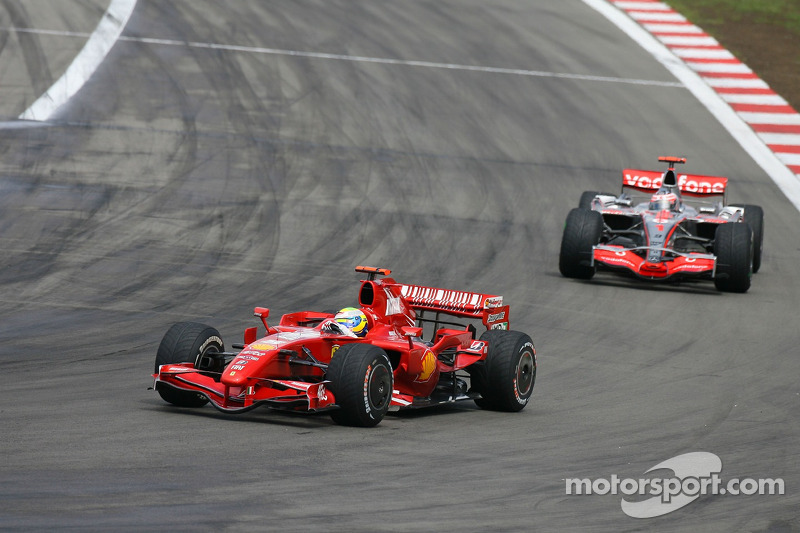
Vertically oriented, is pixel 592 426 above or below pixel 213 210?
below

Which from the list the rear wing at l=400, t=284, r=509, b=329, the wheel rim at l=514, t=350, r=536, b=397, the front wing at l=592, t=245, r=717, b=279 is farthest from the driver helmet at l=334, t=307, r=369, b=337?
the front wing at l=592, t=245, r=717, b=279

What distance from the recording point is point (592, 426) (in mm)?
10898

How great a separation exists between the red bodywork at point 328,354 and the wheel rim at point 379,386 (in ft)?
1.03

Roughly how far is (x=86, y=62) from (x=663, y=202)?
13.9 m

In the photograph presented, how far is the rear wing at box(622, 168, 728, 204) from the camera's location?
67.2ft

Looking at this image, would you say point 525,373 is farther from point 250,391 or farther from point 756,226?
point 756,226

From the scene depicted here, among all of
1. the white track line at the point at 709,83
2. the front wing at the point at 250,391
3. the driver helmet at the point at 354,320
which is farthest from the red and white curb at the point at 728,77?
the front wing at the point at 250,391

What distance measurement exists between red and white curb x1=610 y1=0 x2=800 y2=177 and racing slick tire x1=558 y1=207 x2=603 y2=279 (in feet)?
29.2

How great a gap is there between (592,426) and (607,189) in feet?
44.1

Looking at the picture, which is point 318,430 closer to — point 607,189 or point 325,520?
point 325,520

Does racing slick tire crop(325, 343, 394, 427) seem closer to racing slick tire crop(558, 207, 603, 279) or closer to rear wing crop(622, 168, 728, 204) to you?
racing slick tire crop(558, 207, 603, 279)

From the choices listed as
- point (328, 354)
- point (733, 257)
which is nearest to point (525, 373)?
point (328, 354)

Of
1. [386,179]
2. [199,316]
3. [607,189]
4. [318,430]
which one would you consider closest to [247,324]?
[199,316]

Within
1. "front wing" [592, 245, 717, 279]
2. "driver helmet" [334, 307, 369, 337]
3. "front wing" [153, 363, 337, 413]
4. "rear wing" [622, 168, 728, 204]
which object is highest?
"rear wing" [622, 168, 728, 204]
